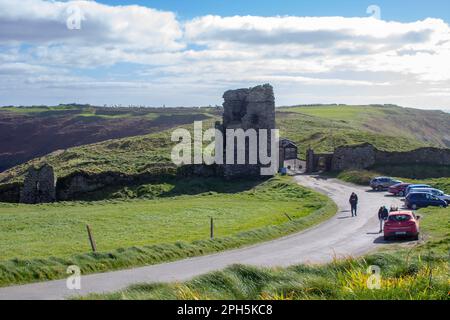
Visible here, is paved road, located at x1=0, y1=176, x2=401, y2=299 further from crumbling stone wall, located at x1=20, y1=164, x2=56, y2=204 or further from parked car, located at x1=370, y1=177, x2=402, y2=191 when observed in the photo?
crumbling stone wall, located at x1=20, y1=164, x2=56, y2=204

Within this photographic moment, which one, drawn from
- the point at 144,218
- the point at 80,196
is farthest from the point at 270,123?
the point at 144,218

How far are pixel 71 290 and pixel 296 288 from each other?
26.3 feet

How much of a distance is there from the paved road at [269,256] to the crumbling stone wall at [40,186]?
88.3 ft

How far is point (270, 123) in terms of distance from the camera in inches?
2361

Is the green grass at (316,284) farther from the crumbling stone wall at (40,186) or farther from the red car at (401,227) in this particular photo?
the crumbling stone wall at (40,186)

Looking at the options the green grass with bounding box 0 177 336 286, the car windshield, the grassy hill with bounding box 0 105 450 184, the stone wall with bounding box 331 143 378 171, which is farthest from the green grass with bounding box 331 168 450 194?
the car windshield

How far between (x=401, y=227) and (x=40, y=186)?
35955 millimetres

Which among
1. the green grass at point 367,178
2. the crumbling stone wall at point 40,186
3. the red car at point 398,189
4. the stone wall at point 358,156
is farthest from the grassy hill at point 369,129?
the crumbling stone wall at point 40,186

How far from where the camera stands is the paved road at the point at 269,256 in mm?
16984

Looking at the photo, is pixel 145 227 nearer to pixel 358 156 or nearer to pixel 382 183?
pixel 382 183

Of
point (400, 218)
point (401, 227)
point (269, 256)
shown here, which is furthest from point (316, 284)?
point (400, 218)
